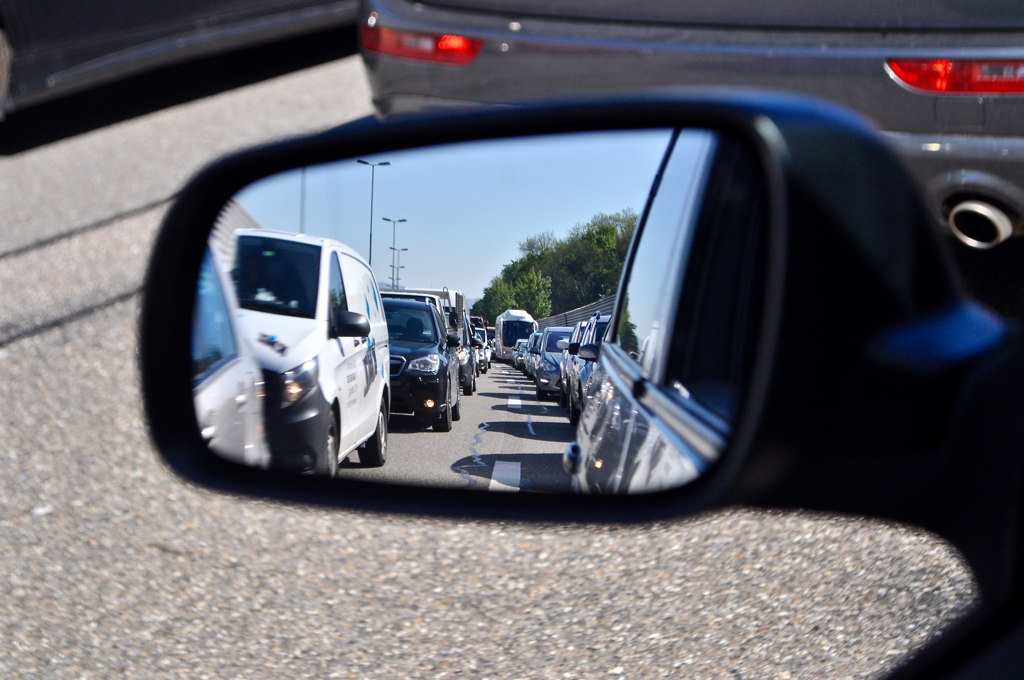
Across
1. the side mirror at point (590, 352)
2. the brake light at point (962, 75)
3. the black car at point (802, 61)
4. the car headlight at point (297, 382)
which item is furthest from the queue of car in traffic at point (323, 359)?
the brake light at point (962, 75)

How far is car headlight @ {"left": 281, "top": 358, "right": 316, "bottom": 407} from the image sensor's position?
1316 millimetres

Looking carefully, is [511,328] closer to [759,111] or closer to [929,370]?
[759,111]

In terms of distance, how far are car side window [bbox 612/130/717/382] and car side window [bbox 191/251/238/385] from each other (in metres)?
0.58

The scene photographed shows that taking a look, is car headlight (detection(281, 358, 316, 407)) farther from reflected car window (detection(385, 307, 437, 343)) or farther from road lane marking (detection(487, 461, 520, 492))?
road lane marking (detection(487, 461, 520, 492))

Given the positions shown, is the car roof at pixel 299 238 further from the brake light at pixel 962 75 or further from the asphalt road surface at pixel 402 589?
the brake light at pixel 962 75

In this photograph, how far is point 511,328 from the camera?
55.1 inches

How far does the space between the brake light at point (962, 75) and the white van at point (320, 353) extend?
273 cm

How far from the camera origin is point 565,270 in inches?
49.8

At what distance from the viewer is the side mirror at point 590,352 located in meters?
1.50

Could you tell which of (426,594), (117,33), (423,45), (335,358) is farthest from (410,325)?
(117,33)

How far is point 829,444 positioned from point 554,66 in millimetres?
3267

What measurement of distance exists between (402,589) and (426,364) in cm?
226

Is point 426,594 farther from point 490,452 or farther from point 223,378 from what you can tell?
point 490,452

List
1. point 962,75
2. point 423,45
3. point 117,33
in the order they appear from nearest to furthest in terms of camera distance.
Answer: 1. point 962,75
2. point 423,45
3. point 117,33
